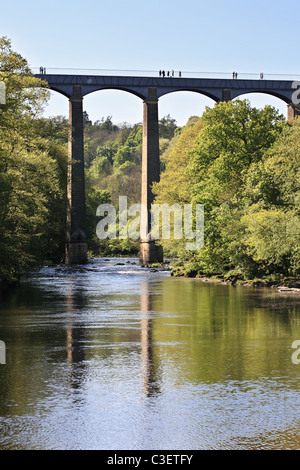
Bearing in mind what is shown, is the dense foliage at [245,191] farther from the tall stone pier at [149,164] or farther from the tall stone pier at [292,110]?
the tall stone pier at [292,110]

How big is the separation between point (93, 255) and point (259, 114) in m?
48.0

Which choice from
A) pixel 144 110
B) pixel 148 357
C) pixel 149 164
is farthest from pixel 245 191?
pixel 144 110

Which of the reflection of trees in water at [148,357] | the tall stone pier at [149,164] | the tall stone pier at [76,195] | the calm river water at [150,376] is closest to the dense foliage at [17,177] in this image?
the calm river water at [150,376]

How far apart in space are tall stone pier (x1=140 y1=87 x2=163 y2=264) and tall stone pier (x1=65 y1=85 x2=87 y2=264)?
5.74 m

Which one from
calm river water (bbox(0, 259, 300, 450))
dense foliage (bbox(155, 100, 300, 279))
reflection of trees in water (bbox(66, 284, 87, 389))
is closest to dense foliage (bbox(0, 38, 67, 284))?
reflection of trees in water (bbox(66, 284, 87, 389))

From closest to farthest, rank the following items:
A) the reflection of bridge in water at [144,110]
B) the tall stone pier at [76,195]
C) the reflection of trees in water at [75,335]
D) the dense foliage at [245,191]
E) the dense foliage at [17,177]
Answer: the reflection of trees in water at [75,335], the dense foliage at [17,177], the dense foliage at [245,191], the tall stone pier at [76,195], the reflection of bridge in water at [144,110]

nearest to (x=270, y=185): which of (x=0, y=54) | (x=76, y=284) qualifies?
(x=76, y=284)

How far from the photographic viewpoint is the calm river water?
32.3ft

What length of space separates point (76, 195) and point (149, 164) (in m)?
7.40

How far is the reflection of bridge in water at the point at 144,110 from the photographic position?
64.3 meters

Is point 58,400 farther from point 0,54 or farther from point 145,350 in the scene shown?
point 0,54

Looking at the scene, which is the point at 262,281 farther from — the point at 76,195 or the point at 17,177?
the point at 76,195

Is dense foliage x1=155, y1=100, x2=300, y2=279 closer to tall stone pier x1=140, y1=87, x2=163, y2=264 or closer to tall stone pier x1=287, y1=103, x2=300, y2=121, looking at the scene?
tall stone pier x1=140, y1=87, x2=163, y2=264
